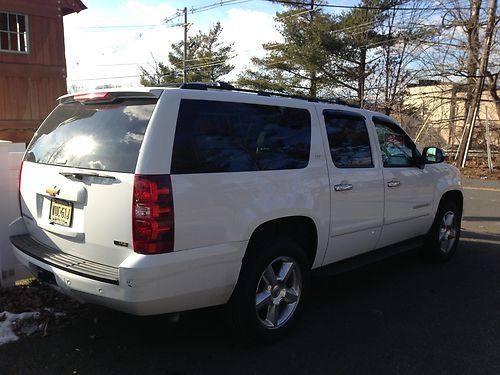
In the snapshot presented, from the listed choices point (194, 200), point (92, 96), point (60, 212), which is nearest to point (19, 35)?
point (92, 96)

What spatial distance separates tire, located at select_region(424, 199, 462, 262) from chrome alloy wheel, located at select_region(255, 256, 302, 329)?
266 centimetres

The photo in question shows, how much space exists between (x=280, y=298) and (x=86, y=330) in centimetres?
157

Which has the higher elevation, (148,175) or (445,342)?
(148,175)

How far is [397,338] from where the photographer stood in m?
3.88

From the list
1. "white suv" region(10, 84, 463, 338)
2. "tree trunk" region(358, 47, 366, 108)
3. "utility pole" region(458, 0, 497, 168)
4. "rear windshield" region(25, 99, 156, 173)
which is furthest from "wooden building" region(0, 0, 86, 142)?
"tree trunk" region(358, 47, 366, 108)

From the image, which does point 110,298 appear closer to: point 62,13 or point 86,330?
point 86,330

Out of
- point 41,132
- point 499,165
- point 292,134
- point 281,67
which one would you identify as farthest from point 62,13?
point 281,67

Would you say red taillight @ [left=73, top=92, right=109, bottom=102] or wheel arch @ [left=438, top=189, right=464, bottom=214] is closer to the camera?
red taillight @ [left=73, top=92, right=109, bottom=102]

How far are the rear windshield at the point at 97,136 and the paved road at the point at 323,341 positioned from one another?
1.35 meters

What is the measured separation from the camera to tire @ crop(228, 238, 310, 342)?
3500 mm

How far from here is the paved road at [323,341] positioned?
11.1 feet

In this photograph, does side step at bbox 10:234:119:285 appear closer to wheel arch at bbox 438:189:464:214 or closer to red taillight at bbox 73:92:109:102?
red taillight at bbox 73:92:109:102

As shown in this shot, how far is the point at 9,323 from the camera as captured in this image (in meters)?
3.84

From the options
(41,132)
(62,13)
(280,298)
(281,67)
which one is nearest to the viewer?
(280,298)
